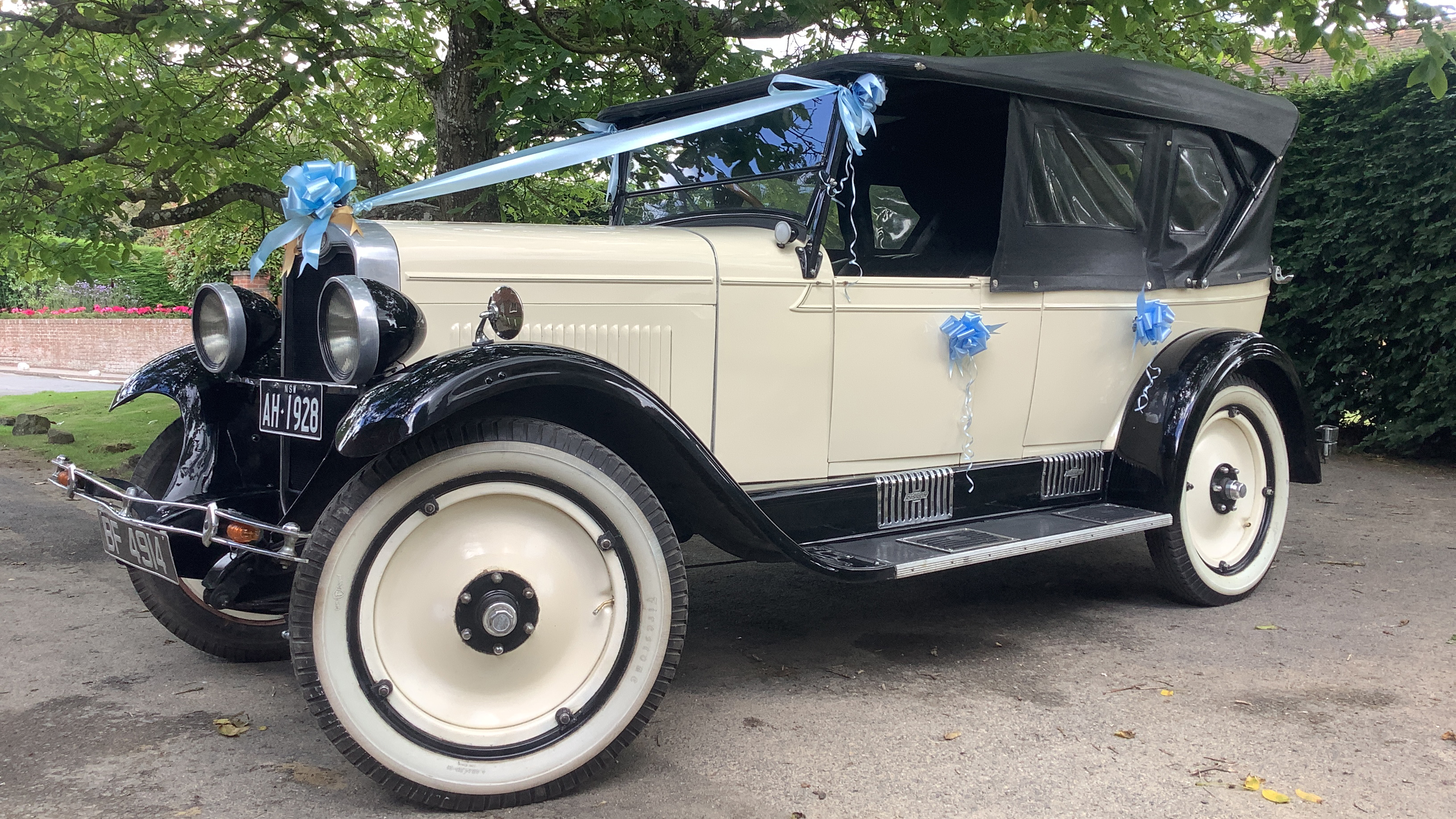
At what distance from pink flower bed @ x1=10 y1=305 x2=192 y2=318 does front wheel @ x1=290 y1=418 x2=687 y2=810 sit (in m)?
16.3

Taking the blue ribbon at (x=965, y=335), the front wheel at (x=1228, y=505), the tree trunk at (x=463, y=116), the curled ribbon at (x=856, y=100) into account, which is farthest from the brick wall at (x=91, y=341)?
the front wheel at (x=1228, y=505)

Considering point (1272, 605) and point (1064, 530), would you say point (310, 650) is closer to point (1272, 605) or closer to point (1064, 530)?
point (1064, 530)

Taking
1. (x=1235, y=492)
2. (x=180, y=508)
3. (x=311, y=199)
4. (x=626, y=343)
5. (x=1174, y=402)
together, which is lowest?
(x=1235, y=492)

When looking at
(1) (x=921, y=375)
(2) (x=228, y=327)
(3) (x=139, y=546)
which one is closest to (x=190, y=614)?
(3) (x=139, y=546)

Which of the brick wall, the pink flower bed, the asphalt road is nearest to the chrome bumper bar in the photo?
the asphalt road

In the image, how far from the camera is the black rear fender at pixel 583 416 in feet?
7.79

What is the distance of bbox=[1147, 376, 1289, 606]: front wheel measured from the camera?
13.7ft

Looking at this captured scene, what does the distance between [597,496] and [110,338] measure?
17903mm

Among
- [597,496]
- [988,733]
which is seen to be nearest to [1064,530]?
[988,733]

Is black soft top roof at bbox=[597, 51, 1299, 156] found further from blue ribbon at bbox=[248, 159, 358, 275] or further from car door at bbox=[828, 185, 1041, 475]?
blue ribbon at bbox=[248, 159, 358, 275]

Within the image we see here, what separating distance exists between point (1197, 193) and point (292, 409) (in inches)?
145

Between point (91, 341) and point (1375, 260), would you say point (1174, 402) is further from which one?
point (91, 341)

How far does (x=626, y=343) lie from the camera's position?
3.11 metres

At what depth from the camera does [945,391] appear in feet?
12.2
